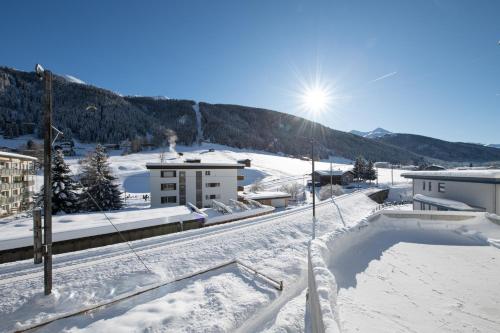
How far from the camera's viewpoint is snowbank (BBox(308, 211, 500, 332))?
15.4 ft

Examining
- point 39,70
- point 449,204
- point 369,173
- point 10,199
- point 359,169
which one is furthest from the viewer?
point 359,169

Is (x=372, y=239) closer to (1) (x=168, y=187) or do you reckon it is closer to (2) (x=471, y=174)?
(2) (x=471, y=174)

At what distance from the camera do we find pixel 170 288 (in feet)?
25.4

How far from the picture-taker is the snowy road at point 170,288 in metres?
6.14

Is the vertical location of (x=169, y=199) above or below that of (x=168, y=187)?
below

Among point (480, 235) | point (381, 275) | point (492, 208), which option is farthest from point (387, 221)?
point (492, 208)

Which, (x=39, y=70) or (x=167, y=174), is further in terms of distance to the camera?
(x=167, y=174)

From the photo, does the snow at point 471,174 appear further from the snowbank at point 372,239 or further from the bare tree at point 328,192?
the bare tree at point 328,192

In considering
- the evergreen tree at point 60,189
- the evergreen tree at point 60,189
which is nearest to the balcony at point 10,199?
the evergreen tree at point 60,189

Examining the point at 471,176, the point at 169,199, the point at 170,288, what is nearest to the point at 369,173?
the point at 471,176

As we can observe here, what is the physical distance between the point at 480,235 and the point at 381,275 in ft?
18.6

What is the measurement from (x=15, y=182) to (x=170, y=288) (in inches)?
1516

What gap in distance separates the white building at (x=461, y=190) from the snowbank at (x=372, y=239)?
909cm

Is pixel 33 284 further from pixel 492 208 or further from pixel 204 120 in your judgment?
pixel 204 120
